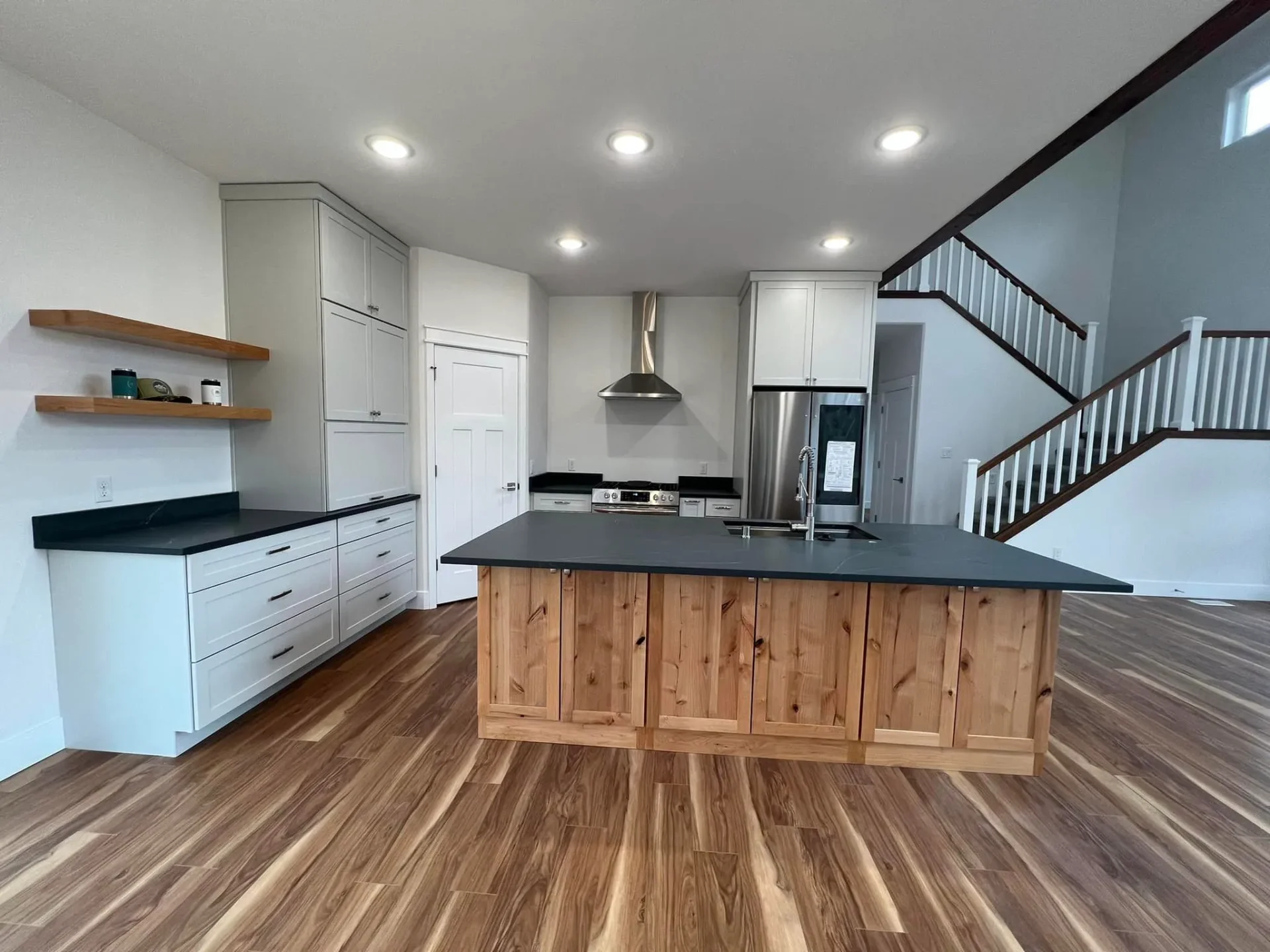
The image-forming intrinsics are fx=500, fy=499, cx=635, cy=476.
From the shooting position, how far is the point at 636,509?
14.6ft

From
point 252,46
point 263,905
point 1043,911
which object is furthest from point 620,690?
point 252,46

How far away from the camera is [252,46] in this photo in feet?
5.77

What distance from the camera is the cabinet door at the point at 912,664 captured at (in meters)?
2.03

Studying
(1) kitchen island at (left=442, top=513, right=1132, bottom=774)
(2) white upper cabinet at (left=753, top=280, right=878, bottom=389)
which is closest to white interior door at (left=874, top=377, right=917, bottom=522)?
(2) white upper cabinet at (left=753, top=280, right=878, bottom=389)

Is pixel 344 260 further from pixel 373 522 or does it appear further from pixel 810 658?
pixel 810 658

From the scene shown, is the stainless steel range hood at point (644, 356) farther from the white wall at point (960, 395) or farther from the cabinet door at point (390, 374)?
the white wall at point (960, 395)

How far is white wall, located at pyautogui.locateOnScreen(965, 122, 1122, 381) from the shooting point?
6184 millimetres

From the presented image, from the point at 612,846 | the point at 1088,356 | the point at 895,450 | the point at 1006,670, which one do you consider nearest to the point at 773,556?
the point at 1006,670

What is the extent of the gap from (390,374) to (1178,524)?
6.59 m

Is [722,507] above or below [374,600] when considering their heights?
above

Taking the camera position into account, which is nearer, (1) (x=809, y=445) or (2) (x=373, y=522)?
(2) (x=373, y=522)

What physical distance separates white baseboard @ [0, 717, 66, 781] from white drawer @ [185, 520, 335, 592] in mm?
844

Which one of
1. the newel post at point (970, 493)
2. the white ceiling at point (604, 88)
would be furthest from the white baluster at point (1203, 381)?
the white ceiling at point (604, 88)

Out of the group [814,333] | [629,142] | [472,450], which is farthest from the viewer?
[814,333]
